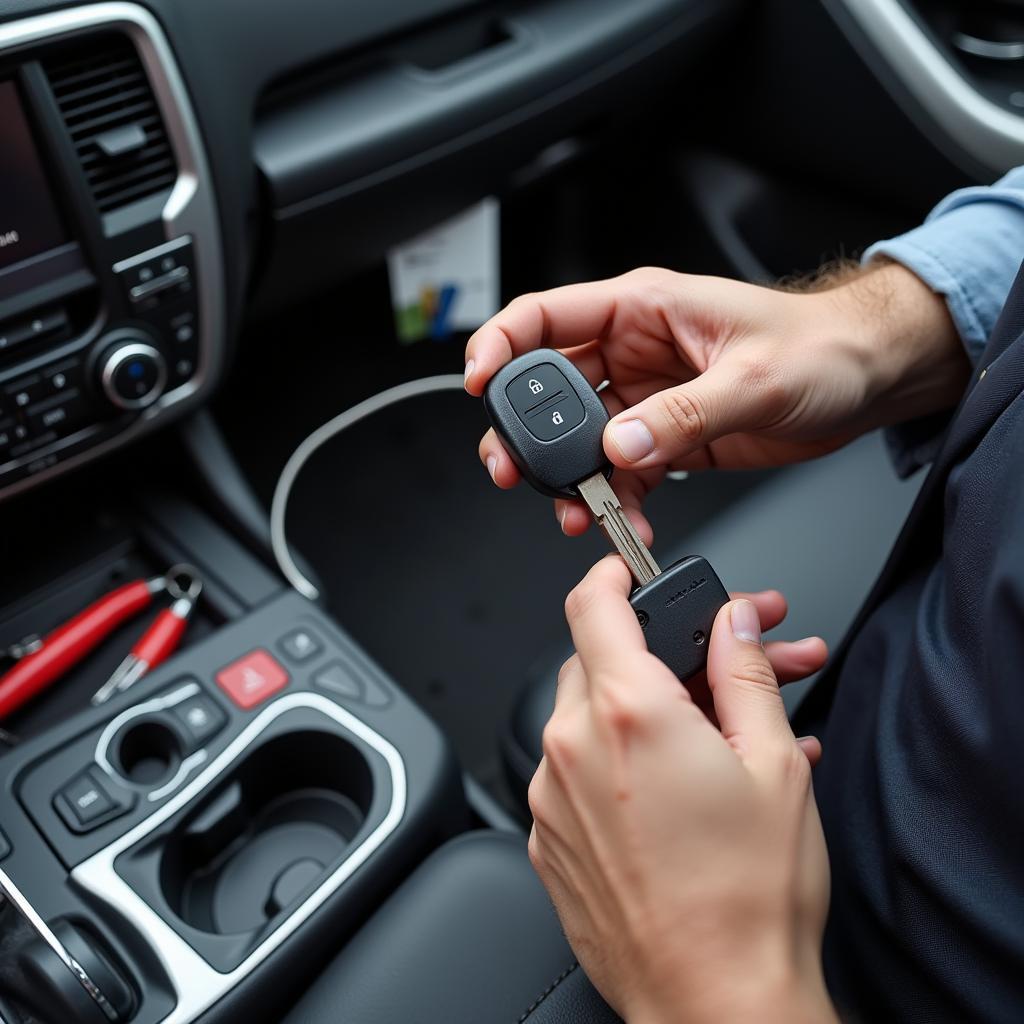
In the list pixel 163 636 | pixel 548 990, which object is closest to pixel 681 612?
pixel 548 990

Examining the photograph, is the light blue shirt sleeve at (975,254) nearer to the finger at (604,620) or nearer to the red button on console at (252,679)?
the finger at (604,620)

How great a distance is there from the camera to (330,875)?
72 centimetres

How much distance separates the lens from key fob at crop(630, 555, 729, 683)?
590 mm

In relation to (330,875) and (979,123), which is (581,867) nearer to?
(330,875)

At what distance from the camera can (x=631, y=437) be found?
0.62 metres

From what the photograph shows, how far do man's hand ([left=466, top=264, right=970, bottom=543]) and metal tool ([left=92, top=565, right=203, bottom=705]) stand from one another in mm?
390

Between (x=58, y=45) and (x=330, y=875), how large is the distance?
0.61 metres

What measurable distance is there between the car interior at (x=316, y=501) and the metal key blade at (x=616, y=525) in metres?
0.24

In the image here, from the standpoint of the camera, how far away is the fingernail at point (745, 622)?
58cm

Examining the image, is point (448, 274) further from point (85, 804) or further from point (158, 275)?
point (85, 804)

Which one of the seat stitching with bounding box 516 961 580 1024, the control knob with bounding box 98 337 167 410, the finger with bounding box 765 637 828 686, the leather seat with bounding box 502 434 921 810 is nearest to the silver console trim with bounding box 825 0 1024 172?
the leather seat with bounding box 502 434 921 810

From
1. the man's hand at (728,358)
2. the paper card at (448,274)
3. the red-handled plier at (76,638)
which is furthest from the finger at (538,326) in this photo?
the paper card at (448,274)

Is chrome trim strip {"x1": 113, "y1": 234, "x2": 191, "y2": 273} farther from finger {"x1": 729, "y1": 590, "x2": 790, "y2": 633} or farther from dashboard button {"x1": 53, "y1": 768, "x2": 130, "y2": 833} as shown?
finger {"x1": 729, "y1": 590, "x2": 790, "y2": 633}

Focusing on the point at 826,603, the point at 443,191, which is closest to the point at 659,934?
the point at 826,603
